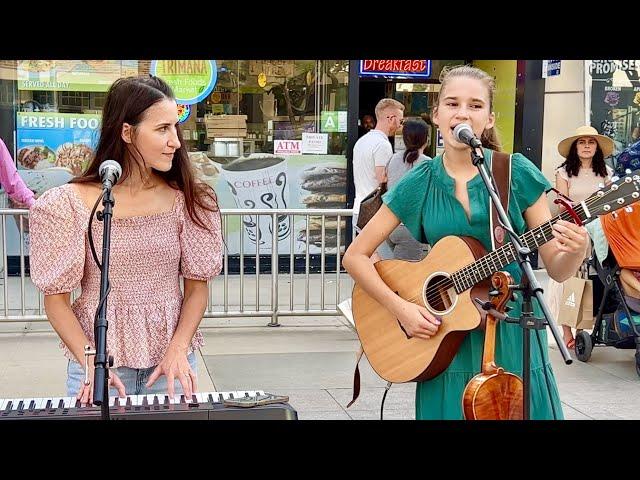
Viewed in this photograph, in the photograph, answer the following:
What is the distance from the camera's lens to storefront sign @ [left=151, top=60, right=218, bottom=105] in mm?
10844

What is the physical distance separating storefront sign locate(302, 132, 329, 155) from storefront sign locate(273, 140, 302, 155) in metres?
0.09

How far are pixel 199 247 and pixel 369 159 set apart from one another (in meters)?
5.15

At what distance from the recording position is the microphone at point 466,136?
297 cm

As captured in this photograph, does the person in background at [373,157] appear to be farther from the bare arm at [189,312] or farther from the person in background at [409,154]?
the bare arm at [189,312]

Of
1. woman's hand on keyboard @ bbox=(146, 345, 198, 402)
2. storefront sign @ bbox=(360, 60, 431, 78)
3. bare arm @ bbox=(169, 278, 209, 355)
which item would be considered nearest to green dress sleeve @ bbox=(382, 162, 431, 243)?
bare arm @ bbox=(169, 278, 209, 355)

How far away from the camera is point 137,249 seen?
10.3ft

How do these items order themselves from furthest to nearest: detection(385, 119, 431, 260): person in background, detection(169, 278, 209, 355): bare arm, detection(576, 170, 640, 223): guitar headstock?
detection(385, 119, 431, 260): person in background
detection(169, 278, 209, 355): bare arm
detection(576, 170, 640, 223): guitar headstock

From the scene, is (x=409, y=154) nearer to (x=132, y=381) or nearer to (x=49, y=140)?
(x=132, y=381)

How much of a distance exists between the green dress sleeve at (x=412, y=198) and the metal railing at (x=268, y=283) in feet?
15.8

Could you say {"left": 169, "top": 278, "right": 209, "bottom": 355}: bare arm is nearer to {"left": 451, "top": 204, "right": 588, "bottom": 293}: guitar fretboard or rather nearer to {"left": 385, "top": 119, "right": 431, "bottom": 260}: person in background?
{"left": 451, "top": 204, "right": 588, "bottom": 293}: guitar fretboard

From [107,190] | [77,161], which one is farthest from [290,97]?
[107,190]

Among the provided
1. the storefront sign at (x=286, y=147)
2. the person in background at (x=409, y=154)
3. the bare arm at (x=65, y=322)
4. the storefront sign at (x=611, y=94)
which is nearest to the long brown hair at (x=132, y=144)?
the bare arm at (x=65, y=322)
